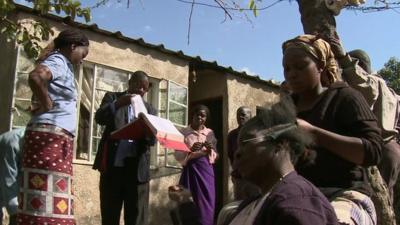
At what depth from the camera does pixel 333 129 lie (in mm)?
2527

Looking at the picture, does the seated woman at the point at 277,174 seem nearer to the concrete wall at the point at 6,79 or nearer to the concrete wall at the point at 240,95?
the concrete wall at the point at 6,79

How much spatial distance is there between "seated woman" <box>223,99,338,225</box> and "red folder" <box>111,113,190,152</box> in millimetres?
2603

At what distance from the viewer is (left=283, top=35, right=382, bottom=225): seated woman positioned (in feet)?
7.73

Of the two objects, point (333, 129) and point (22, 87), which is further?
point (22, 87)

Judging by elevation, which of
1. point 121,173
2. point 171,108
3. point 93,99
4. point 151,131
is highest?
point 171,108

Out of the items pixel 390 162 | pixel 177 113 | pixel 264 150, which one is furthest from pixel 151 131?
pixel 177 113

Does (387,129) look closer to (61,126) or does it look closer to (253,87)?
(61,126)

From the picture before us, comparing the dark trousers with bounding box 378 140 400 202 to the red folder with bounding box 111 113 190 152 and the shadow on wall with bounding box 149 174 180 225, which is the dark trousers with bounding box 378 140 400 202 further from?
the shadow on wall with bounding box 149 174 180 225

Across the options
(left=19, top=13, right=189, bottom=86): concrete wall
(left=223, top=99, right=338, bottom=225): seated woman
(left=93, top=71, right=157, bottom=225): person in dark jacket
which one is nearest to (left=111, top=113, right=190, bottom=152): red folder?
(left=93, top=71, right=157, bottom=225): person in dark jacket

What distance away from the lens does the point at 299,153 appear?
211 cm

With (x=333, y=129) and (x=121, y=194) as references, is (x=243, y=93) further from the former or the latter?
(x=333, y=129)

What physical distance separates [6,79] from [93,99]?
1.31 m

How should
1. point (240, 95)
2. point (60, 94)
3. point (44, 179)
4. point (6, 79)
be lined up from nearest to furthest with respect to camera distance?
point (44, 179), point (60, 94), point (6, 79), point (240, 95)

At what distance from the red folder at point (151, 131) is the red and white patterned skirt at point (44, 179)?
2.93ft
